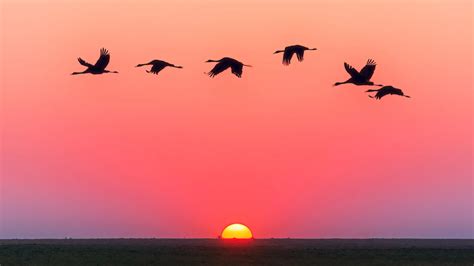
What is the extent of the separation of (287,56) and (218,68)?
7.43ft

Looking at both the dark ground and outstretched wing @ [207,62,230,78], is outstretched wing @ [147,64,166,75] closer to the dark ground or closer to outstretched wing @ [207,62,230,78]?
outstretched wing @ [207,62,230,78]

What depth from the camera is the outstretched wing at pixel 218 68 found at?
3625 cm

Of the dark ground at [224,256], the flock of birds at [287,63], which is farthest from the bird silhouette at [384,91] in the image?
the dark ground at [224,256]

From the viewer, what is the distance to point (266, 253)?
7206 cm

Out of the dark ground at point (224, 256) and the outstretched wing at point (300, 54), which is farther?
the dark ground at point (224, 256)

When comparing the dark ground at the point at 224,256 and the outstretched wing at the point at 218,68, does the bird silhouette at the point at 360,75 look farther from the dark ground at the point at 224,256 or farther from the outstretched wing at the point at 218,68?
the dark ground at the point at 224,256

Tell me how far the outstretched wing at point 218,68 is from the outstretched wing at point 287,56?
181 centimetres

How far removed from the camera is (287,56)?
121ft

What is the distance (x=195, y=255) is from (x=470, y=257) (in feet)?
54.6

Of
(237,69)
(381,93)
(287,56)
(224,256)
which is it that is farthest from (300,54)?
(224,256)

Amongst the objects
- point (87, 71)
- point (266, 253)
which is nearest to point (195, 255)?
point (266, 253)

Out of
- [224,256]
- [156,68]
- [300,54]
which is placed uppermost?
[300,54]

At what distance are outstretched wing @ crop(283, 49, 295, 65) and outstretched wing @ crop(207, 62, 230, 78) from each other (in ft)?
5.93

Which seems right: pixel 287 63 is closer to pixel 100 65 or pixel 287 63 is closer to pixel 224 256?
pixel 100 65
